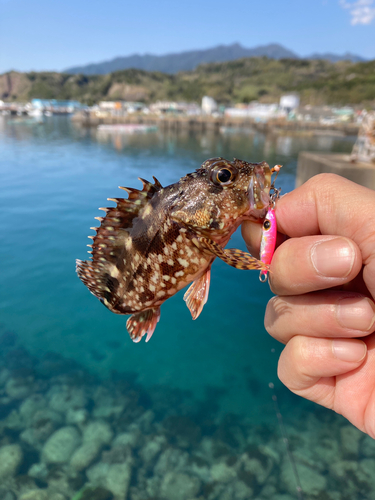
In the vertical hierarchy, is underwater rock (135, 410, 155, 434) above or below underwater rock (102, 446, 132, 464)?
above

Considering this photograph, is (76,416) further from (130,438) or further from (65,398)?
(130,438)

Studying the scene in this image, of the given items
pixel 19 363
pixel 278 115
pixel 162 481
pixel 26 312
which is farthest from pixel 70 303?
pixel 278 115

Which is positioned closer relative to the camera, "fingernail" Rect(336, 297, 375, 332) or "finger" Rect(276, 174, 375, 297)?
"finger" Rect(276, 174, 375, 297)

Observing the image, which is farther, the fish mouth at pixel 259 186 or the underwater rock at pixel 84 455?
the underwater rock at pixel 84 455

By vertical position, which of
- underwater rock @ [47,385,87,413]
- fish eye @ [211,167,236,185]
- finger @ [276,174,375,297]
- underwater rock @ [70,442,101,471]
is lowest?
underwater rock @ [70,442,101,471]

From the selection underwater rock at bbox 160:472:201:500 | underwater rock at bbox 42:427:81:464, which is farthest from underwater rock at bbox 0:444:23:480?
underwater rock at bbox 160:472:201:500

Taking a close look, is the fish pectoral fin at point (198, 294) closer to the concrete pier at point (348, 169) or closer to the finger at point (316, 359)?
the finger at point (316, 359)

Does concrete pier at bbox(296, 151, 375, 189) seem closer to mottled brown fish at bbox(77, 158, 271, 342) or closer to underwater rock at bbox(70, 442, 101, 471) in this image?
mottled brown fish at bbox(77, 158, 271, 342)

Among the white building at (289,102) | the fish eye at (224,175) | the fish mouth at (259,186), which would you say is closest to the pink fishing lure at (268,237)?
the fish mouth at (259,186)

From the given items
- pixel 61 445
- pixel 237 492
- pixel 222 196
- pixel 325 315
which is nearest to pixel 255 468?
pixel 237 492
